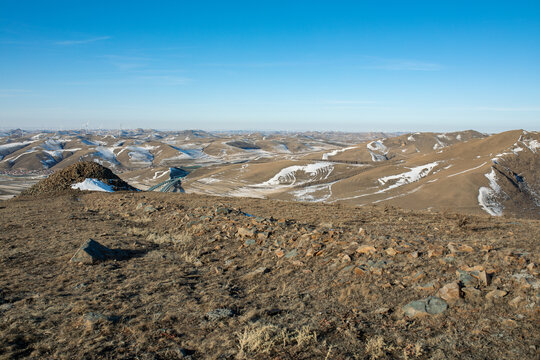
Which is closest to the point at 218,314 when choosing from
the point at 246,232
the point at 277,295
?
the point at 277,295

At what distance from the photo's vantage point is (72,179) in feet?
82.7

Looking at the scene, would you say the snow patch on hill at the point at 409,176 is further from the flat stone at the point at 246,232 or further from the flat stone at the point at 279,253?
the flat stone at the point at 279,253

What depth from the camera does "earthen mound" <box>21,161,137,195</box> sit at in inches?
928

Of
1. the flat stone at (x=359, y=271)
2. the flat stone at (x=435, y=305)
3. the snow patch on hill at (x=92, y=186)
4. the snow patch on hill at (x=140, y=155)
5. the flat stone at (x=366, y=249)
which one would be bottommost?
the snow patch on hill at (x=140, y=155)

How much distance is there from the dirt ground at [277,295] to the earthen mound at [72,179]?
1510cm

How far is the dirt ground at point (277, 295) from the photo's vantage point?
441 cm

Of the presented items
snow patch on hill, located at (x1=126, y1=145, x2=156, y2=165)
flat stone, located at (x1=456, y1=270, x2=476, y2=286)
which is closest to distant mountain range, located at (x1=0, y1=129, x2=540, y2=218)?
snow patch on hill, located at (x1=126, y1=145, x2=156, y2=165)

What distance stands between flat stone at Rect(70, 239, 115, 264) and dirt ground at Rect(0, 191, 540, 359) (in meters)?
0.24

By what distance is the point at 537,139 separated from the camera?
84562 millimetres

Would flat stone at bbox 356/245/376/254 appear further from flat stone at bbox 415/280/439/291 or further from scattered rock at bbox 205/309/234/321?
scattered rock at bbox 205/309/234/321

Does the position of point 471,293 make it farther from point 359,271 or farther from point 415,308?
point 359,271

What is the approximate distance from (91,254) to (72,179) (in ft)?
67.6

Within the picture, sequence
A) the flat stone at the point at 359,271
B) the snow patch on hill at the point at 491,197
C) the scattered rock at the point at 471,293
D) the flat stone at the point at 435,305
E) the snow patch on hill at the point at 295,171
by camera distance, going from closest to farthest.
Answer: the flat stone at the point at 435,305 < the scattered rock at the point at 471,293 < the flat stone at the point at 359,271 < the snow patch on hill at the point at 491,197 < the snow patch on hill at the point at 295,171

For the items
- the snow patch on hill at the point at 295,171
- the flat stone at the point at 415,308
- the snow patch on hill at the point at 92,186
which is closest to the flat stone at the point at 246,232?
the flat stone at the point at 415,308
